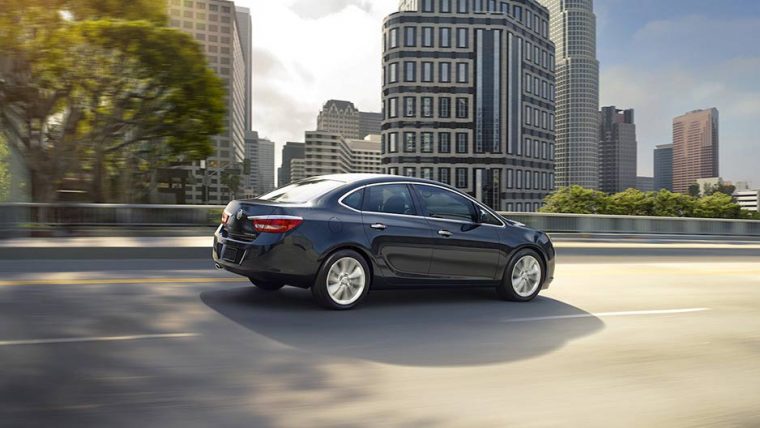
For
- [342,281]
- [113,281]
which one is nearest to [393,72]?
[113,281]

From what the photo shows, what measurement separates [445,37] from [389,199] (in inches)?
3568

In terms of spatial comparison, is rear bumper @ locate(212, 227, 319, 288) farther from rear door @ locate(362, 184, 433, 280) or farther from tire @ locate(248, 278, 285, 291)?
tire @ locate(248, 278, 285, 291)

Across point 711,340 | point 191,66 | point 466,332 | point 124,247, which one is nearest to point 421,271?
point 466,332

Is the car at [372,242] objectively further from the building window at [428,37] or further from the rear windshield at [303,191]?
the building window at [428,37]

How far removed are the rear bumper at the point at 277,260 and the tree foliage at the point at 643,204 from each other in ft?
247

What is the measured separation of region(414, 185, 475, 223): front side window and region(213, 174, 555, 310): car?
1 centimetres

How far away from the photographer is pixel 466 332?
19.4ft

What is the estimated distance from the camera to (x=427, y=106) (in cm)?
9219

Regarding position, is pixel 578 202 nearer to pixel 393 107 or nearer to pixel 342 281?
pixel 393 107

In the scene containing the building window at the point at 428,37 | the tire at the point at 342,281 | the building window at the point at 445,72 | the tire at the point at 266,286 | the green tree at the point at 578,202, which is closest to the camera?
Answer: the tire at the point at 342,281

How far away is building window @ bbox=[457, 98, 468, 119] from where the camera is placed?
3688 inches

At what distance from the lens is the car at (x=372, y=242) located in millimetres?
6238

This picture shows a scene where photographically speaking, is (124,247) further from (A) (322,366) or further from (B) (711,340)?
(B) (711,340)

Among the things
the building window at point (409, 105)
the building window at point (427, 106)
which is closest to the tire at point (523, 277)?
the building window at point (409, 105)
